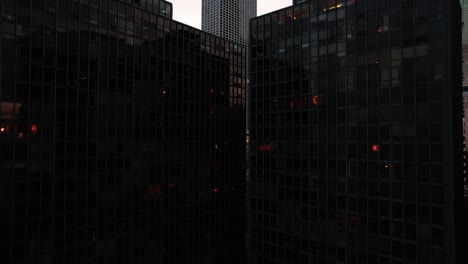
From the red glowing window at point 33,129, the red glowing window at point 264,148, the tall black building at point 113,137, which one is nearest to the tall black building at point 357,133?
the red glowing window at point 264,148

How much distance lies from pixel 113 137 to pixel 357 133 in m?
37.7

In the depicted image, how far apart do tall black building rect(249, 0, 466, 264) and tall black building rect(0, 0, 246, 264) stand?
41.6 feet

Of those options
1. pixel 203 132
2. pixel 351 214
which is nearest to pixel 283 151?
pixel 351 214

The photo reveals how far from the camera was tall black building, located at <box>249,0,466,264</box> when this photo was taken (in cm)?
4328

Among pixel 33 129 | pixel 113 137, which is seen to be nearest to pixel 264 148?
pixel 113 137

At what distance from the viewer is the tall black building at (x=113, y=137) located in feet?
141

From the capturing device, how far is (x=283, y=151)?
58562 millimetres

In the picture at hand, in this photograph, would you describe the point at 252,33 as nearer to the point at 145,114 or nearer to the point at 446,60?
the point at 145,114

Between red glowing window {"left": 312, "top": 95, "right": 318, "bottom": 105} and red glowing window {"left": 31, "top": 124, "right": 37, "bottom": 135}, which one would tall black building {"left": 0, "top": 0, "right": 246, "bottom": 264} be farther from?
red glowing window {"left": 312, "top": 95, "right": 318, "bottom": 105}

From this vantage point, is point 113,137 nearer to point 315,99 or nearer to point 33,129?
point 33,129

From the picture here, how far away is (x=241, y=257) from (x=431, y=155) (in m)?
50.2

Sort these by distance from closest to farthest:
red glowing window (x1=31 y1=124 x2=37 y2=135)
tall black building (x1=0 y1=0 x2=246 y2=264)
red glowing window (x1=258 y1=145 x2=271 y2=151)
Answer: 1. tall black building (x1=0 y1=0 x2=246 y2=264)
2. red glowing window (x1=31 y1=124 x2=37 y2=135)
3. red glowing window (x1=258 y1=145 x2=271 y2=151)

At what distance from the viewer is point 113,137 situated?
53.3 m

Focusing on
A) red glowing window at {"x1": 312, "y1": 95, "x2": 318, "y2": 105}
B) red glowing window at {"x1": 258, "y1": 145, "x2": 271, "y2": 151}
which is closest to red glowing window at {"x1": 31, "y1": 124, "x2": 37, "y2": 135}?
red glowing window at {"x1": 258, "y1": 145, "x2": 271, "y2": 151}
